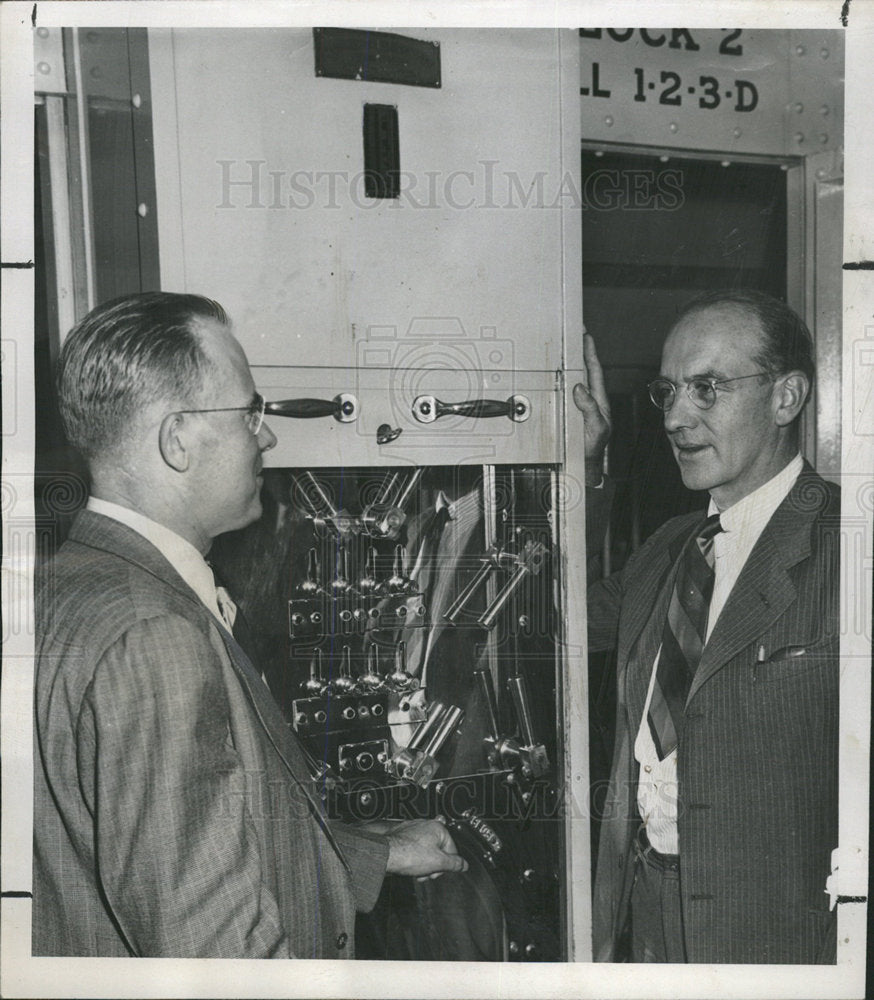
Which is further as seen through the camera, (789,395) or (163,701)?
(789,395)

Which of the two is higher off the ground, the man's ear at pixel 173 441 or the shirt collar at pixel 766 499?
the man's ear at pixel 173 441

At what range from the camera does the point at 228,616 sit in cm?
171

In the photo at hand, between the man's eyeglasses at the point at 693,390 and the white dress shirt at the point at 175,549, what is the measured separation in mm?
836

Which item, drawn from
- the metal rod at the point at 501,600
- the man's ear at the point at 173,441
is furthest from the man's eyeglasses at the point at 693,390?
the man's ear at the point at 173,441

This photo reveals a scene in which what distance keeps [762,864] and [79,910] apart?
118 cm

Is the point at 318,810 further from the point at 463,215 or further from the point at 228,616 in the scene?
the point at 463,215

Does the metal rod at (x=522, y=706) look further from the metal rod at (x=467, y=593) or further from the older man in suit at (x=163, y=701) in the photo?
the older man in suit at (x=163, y=701)

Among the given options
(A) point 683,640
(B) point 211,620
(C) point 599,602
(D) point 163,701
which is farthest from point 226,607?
(A) point 683,640

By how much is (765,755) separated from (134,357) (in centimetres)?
128

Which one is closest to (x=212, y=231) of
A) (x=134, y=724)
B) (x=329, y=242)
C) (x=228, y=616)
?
(x=329, y=242)

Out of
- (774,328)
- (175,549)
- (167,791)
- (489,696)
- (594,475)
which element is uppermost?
(774,328)

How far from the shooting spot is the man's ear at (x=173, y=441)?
5.49ft

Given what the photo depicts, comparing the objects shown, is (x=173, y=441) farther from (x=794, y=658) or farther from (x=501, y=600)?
(x=794, y=658)

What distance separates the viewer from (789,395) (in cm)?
175
